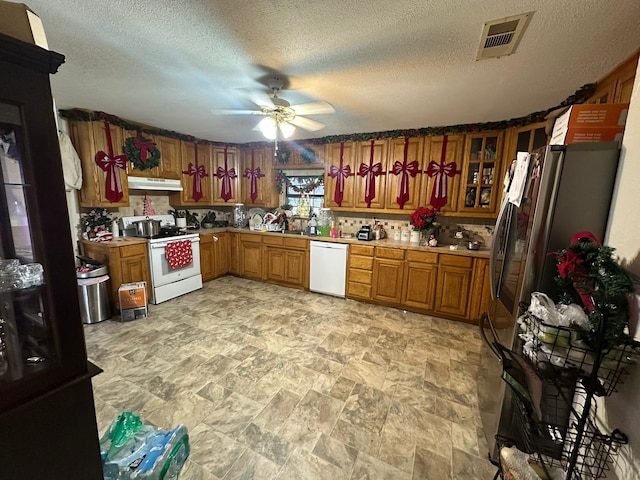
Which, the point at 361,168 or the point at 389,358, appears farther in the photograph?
the point at 361,168

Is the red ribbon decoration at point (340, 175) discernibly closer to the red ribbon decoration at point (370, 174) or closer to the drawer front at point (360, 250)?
the red ribbon decoration at point (370, 174)

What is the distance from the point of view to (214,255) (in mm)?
4551

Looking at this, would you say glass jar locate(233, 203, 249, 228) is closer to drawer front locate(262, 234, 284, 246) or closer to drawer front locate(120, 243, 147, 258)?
drawer front locate(262, 234, 284, 246)

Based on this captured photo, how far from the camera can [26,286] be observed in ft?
2.87

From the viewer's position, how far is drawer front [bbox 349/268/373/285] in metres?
3.73

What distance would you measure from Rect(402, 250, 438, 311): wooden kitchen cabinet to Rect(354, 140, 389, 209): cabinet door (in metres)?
0.93

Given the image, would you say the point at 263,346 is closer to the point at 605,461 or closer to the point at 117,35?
the point at 605,461

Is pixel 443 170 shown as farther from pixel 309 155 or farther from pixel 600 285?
pixel 600 285

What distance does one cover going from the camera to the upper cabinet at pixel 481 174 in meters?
3.18

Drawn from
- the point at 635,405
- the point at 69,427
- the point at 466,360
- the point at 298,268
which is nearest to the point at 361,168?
the point at 298,268

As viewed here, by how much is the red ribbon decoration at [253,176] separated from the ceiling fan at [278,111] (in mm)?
2286

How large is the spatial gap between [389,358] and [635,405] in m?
1.77

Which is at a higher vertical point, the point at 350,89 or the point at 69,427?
the point at 350,89

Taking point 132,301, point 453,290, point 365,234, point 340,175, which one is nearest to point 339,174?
point 340,175
